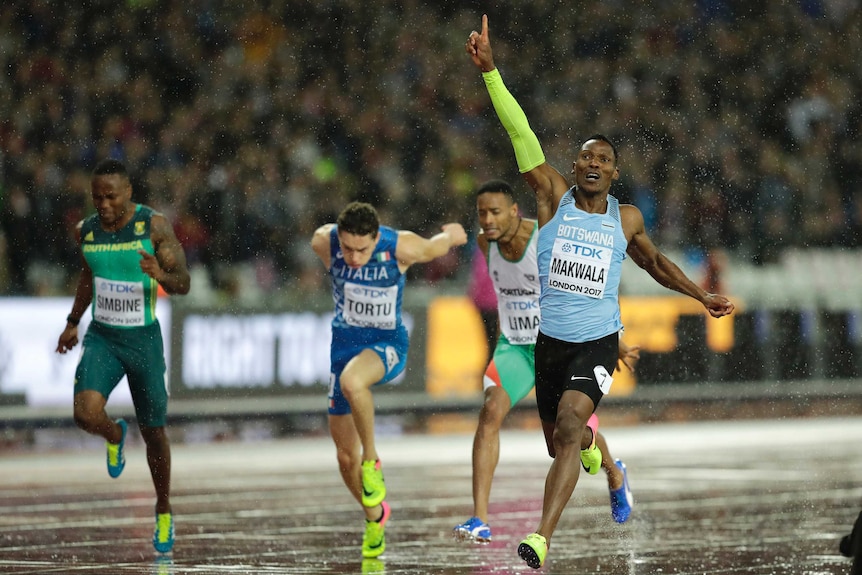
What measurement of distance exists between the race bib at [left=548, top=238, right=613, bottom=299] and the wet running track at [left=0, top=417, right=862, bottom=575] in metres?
1.68

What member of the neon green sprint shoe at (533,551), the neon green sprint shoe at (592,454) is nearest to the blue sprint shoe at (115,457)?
the neon green sprint shoe at (592,454)

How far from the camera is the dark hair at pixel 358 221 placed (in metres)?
9.91

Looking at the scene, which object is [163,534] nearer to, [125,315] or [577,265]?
[125,315]

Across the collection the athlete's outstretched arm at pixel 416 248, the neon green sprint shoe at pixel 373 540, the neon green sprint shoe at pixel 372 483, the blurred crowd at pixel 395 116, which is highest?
the blurred crowd at pixel 395 116

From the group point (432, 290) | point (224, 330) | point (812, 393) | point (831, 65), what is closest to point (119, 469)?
point (224, 330)

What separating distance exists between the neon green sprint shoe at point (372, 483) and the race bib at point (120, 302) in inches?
72.0

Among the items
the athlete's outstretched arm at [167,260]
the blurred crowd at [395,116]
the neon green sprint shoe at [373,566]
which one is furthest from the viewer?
the blurred crowd at [395,116]

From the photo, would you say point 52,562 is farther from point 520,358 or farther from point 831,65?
point 831,65

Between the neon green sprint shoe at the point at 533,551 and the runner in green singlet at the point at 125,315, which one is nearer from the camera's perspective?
the neon green sprint shoe at the point at 533,551

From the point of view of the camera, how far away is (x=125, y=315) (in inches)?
396

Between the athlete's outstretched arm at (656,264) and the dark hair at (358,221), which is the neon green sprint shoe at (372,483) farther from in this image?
the athlete's outstretched arm at (656,264)

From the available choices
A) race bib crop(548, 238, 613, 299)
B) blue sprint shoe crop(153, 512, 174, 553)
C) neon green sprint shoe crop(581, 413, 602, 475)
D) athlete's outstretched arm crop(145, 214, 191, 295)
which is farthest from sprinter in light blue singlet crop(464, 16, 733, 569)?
blue sprint shoe crop(153, 512, 174, 553)

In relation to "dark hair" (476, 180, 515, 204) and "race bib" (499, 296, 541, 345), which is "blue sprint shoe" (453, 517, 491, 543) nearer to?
"race bib" (499, 296, 541, 345)

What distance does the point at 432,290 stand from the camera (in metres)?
18.9
